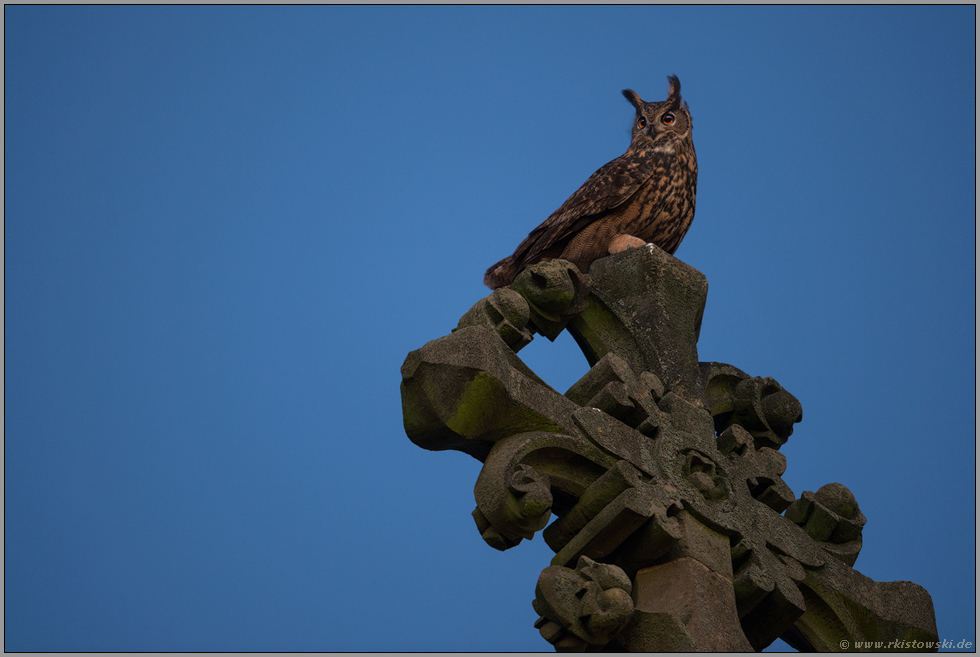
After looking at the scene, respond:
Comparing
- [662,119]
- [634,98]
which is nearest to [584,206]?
[662,119]

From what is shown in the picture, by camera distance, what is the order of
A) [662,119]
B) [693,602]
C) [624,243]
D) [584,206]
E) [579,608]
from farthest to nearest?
[662,119], [584,206], [624,243], [693,602], [579,608]

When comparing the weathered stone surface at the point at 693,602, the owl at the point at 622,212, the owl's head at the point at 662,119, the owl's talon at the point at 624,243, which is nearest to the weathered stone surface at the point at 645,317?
the owl's talon at the point at 624,243

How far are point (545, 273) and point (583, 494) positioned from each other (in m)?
0.92

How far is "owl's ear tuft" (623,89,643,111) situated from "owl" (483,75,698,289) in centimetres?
61

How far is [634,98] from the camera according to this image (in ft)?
20.8

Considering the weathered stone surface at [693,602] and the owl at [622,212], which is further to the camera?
the owl at [622,212]

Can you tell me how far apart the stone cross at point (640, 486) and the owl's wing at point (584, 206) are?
520mm

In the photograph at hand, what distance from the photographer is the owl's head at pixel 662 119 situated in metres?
5.79

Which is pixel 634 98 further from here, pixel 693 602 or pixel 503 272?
pixel 693 602

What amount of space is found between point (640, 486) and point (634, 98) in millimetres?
3504

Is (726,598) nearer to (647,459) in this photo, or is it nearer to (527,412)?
(647,459)

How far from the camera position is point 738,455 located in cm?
423

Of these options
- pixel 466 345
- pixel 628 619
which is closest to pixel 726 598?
pixel 628 619

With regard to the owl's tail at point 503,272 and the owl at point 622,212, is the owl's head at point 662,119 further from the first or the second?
the owl's tail at point 503,272
